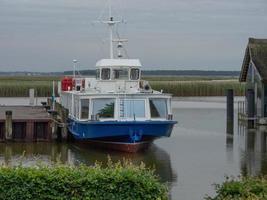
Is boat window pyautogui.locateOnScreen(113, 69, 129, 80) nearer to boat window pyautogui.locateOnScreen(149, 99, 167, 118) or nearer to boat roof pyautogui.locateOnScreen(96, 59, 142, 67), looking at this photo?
boat roof pyautogui.locateOnScreen(96, 59, 142, 67)

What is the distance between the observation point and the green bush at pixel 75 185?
1341 cm

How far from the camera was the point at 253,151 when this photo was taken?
32.8 metres

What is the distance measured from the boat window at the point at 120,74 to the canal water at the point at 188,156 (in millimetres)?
3847

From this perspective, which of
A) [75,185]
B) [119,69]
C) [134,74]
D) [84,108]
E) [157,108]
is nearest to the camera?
[75,185]

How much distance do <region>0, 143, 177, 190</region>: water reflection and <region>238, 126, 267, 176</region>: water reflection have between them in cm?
304

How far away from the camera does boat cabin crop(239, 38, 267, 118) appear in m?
46.2

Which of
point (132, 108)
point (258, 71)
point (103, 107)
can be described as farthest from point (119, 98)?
point (258, 71)

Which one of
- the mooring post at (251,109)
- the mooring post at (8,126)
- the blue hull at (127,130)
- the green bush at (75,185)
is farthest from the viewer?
the mooring post at (251,109)

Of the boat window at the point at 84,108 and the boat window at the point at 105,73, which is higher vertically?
the boat window at the point at 105,73

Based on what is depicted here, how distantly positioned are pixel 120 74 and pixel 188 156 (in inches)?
278

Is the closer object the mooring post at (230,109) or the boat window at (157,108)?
the boat window at (157,108)

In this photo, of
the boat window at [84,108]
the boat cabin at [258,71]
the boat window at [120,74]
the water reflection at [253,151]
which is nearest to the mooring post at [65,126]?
the boat window at [84,108]

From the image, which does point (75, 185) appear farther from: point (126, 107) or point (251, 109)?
point (251, 109)

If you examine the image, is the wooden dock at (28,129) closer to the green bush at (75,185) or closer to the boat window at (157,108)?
the boat window at (157,108)
